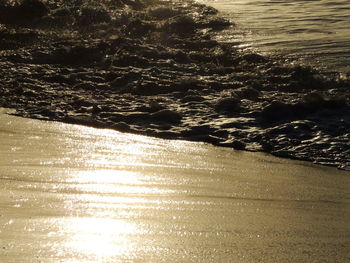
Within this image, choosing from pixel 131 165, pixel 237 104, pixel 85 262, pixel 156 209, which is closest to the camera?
pixel 85 262

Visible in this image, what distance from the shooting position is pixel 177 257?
10.1 ft

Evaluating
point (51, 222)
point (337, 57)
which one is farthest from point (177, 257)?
point (337, 57)

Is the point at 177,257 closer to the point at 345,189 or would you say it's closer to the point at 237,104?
the point at 345,189

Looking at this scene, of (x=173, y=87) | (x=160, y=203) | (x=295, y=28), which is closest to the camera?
(x=160, y=203)

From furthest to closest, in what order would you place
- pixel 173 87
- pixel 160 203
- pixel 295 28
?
pixel 295 28
pixel 173 87
pixel 160 203

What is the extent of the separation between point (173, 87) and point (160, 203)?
3269 millimetres

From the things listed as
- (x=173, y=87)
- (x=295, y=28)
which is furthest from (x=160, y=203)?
(x=295, y=28)

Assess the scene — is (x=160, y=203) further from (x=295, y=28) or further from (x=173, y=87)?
(x=295, y=28)

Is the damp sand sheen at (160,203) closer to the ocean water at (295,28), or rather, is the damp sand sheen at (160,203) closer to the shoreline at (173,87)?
the shoreline at (173,87)

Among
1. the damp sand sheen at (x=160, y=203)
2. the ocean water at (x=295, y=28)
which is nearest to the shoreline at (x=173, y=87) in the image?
the ocean water at (x=295, y=28)

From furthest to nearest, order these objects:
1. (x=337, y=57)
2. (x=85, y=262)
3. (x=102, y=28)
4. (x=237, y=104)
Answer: (x=102, y=28) < (x=337, y=57) < (x=237, y=104) < (x=85, y=262)

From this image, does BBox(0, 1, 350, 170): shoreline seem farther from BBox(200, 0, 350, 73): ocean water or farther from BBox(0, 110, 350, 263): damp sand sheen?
BBox(0, 110, 350, 263): damp sand sheen

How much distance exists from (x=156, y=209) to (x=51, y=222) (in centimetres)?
61

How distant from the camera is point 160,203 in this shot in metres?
3.80
